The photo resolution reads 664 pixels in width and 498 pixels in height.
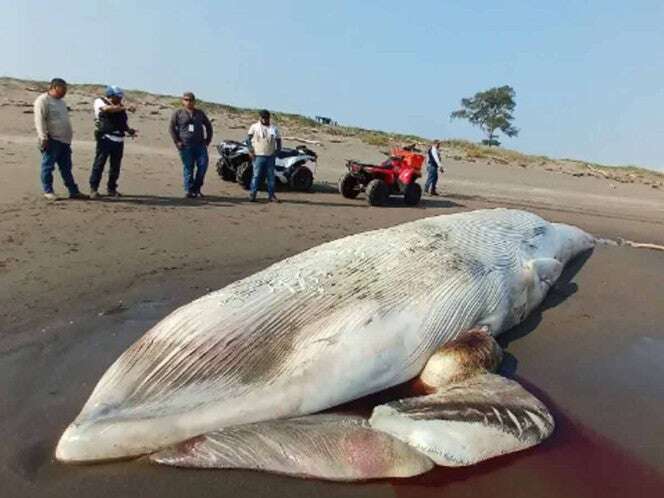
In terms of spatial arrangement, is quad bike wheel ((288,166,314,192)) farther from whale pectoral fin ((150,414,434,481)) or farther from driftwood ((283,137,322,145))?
driftwood ((283,137,322,145))

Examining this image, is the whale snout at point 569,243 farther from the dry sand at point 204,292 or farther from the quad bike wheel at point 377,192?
the quad bike wheel at point 377,192

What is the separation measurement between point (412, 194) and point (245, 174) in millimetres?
3544

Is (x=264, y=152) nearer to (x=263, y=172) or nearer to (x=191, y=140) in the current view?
(x=263, y=172)

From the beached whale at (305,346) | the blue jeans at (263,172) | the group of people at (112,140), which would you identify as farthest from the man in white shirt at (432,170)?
the beached whale at (305,346)

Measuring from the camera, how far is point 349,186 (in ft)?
42.8

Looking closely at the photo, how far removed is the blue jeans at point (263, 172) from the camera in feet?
38.0

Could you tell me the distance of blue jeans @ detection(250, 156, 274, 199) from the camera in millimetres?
11570

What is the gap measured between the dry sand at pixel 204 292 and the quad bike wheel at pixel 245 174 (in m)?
0.45

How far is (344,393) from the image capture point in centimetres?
411

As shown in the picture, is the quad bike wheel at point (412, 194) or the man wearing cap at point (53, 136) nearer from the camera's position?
the man wearing cap at point (53, 136)

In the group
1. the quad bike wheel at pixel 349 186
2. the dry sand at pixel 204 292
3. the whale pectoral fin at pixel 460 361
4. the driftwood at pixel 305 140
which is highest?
the driftwood at pixel 305 140

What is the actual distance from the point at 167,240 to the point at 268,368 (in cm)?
465

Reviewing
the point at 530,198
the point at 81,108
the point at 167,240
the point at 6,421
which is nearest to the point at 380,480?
the point at 6,421

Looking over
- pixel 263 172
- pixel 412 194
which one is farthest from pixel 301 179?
pixel 412 194
